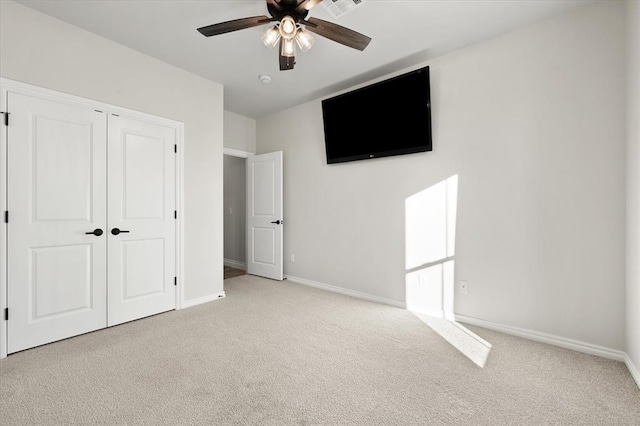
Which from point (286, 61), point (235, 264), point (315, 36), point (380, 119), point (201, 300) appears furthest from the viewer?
point (235, 264)

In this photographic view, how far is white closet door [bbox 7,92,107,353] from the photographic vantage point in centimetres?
235

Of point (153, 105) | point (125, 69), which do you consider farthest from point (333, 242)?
point (125, 69)

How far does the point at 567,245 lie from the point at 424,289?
4.46 ft

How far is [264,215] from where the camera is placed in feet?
16.1

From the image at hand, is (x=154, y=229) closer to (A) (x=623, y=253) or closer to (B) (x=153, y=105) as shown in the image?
(B) (x=153, y=105)

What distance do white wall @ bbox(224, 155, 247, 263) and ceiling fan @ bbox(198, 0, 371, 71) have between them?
11.8ft

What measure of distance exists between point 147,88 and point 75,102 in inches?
27.8

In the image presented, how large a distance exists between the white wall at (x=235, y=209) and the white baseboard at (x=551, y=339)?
4093mm

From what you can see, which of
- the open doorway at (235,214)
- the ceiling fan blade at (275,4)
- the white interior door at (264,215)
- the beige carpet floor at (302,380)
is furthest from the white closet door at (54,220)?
the open doorway at (235,214)

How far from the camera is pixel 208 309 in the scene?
11.0 feet

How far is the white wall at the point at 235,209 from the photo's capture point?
5.69 metres

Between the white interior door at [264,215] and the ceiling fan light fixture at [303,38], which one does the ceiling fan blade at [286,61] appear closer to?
the ceiling fan light fixture at [303,38]

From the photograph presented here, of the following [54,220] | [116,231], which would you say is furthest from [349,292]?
[54,220]

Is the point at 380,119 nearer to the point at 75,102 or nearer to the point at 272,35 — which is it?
the point at 272,35
